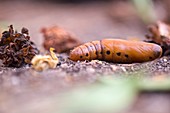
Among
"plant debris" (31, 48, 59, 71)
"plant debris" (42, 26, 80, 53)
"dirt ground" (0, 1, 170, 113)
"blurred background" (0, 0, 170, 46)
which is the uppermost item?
"blurred background" (0, 0, 170, 46)

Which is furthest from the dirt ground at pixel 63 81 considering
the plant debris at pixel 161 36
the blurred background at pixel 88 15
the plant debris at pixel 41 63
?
the blurred background at pixel 88 15

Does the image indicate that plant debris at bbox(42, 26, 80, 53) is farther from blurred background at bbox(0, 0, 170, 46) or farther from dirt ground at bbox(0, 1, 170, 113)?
blurred background at bbox(0, 0, 170, 46)

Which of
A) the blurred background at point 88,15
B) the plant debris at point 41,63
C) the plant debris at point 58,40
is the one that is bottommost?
the plant debris at point 41,63

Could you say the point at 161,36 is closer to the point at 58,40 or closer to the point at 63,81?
the point at 58,40

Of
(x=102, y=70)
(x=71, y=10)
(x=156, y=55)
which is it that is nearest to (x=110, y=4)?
(x=71, y=10)

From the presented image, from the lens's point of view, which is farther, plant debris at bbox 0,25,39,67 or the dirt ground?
plant debris at bbox 0,25,39,67

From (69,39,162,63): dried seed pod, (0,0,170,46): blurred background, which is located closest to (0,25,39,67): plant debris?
(69,39,162,63): dried seed pod

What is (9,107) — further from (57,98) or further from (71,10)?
(71,10)

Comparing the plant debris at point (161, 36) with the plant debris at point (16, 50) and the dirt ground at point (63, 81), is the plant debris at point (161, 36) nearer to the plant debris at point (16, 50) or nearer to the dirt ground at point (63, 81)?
the dirt ground at point (63, 81)
